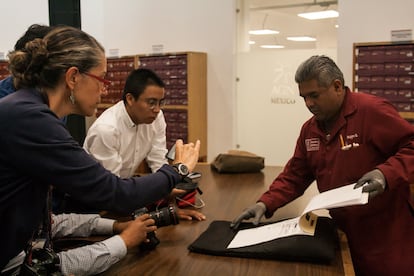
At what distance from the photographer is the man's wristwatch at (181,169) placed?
1.36 m

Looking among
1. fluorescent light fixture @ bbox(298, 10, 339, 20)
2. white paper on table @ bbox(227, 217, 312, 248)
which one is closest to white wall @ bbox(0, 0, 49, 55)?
fluorescent light fixture @ bbox(298, 10, 339, 20)

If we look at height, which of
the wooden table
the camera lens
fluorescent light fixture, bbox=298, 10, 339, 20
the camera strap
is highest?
fluorescent light fixture, bbox=298, 10, 339, 20

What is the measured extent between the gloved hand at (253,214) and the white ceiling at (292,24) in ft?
12.8

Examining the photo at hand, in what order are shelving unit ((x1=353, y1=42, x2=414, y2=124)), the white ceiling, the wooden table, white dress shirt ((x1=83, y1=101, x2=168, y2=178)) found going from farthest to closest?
1. the white ceiling
2. shelving unit ((x1=353, y1=42, x2=414, y2=124))
3. white dress shirt ((x1=83, y1=101, x2=168, y2=178))
4. the wooden table

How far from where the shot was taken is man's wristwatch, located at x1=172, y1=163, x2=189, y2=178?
1.36 meters

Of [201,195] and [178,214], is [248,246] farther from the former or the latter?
[201,195]

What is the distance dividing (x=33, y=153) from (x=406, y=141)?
4.06 ft

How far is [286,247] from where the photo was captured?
1328 millimetres

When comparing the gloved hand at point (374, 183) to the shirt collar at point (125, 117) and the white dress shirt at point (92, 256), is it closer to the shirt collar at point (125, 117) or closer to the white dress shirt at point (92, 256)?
the white dress shirt at point (92, 256)

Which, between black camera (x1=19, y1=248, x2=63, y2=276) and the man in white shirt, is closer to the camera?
black camera (x1=19, y1=248, x2=63, y2=276)

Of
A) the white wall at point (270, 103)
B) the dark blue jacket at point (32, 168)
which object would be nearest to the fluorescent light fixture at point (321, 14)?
the white wall at point (270, 103)

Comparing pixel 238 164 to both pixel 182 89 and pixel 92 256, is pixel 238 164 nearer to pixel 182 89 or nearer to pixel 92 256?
pixel 92 256

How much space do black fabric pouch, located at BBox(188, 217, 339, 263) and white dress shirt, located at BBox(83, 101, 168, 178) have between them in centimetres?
73

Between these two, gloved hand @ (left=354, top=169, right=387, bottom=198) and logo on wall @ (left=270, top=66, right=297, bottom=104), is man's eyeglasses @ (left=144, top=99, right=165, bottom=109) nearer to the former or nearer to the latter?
gloved hand @ (left=354, top=169, right=387, bottom=198)
